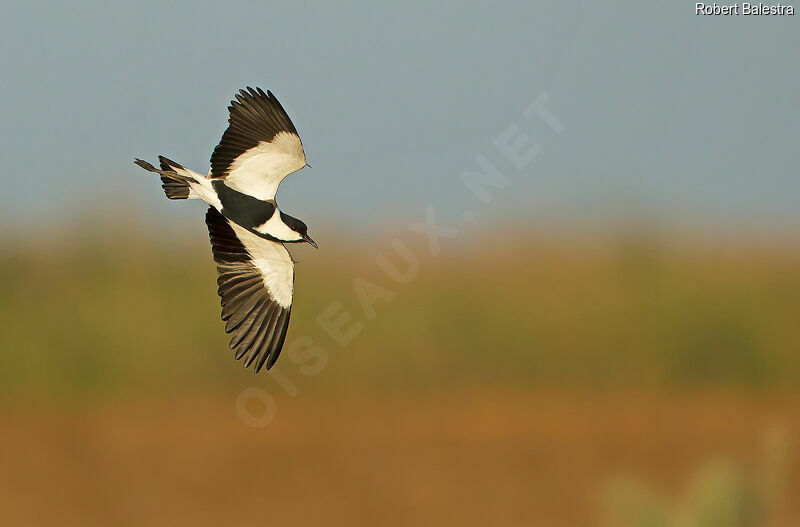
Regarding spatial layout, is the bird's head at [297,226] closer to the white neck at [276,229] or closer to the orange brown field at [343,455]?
the white neck at [276,229]

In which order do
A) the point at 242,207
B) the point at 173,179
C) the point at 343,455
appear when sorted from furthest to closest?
the point at 343,455, the point at 173,179, the point at 242,207

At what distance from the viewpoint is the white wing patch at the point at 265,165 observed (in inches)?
113

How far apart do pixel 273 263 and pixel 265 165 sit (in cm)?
42

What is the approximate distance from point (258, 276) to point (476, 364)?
14.6 feet

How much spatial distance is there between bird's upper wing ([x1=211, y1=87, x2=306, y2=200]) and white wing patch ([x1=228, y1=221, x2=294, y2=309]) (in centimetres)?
28

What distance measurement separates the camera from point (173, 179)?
9.70ft

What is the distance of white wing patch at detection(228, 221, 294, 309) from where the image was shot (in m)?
3.17

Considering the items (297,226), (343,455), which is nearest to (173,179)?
(297,226)

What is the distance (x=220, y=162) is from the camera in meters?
2.91

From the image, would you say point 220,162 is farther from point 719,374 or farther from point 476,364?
point 719,374

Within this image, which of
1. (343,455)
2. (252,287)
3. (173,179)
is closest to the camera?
(173,179)

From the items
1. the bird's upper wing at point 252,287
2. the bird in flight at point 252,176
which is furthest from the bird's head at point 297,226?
the bird's upper wing at point 252,287

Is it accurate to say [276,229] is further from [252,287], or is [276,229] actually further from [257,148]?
[252,287]

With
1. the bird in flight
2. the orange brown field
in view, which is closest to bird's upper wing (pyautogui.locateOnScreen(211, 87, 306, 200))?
the bird in flight
